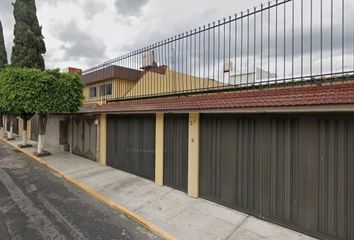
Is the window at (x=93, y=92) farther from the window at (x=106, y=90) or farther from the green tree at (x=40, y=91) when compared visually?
the green tree at (x=40, y=91)

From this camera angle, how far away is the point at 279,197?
5.40m

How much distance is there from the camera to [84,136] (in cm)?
1335

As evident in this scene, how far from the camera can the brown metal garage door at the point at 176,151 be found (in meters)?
Answer: 7.55

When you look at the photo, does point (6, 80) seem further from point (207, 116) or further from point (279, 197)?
point (279, 197)

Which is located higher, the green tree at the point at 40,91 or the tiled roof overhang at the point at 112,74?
the tiled roof overhang at the point at 112,74

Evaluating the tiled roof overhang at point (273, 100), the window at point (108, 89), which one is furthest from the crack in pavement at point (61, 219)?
the window at point (108, 89)

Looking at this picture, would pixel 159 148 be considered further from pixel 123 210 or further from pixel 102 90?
pixel 102 90

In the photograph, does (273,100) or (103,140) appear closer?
(273,100)

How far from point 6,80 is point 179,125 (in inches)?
416

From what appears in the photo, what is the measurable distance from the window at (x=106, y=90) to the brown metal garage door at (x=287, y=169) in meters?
9.82

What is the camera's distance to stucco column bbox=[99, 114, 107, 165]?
451 inches

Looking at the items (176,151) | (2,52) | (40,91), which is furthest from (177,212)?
(2,52)

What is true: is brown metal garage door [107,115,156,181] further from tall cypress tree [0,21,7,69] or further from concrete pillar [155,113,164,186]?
tall cypress tree [0,21,7,69]

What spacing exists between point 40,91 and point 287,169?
12.0 meters
